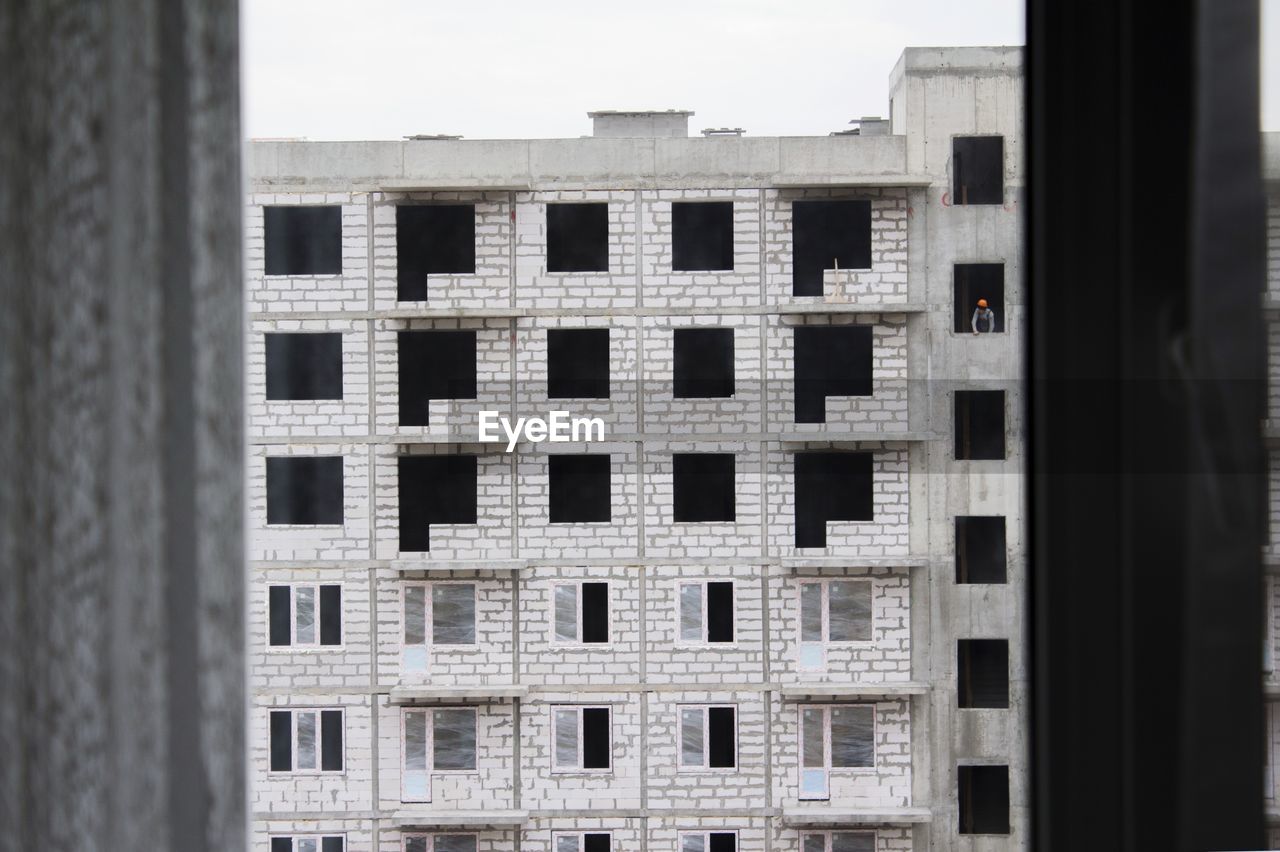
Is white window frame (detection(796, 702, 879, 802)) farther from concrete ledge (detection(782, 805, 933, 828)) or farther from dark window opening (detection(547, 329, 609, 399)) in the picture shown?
dark window opening (detection(547, 329, 609, 399))

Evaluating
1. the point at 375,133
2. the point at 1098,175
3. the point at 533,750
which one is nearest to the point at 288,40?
the point at 375,133

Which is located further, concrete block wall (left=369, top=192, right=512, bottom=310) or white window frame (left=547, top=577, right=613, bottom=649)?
white window frame (left=547, top=577, right=613, bottom=649)

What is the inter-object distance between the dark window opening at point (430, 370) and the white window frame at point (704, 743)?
4.01ft

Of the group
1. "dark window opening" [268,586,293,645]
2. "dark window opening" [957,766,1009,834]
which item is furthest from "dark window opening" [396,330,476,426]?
"dark window opening" [957,766,1009,834]

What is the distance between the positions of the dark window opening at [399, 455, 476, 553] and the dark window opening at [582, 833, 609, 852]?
1.09 metres

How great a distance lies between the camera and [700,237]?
3438 mm

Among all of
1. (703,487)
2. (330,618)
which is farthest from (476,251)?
(330,618)

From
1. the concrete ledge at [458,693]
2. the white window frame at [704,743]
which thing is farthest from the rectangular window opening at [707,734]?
the concrete ledge at [458,693]

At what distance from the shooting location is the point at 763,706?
3.62 metres

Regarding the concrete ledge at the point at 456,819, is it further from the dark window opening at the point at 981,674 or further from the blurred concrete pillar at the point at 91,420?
the blurred concrete pillar at the point at 91,420

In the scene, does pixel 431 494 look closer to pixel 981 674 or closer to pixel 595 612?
pixel 595 612

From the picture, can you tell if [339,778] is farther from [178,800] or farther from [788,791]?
[178,800]

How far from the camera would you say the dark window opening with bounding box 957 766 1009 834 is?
3.59 m

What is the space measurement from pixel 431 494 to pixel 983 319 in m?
1.80
